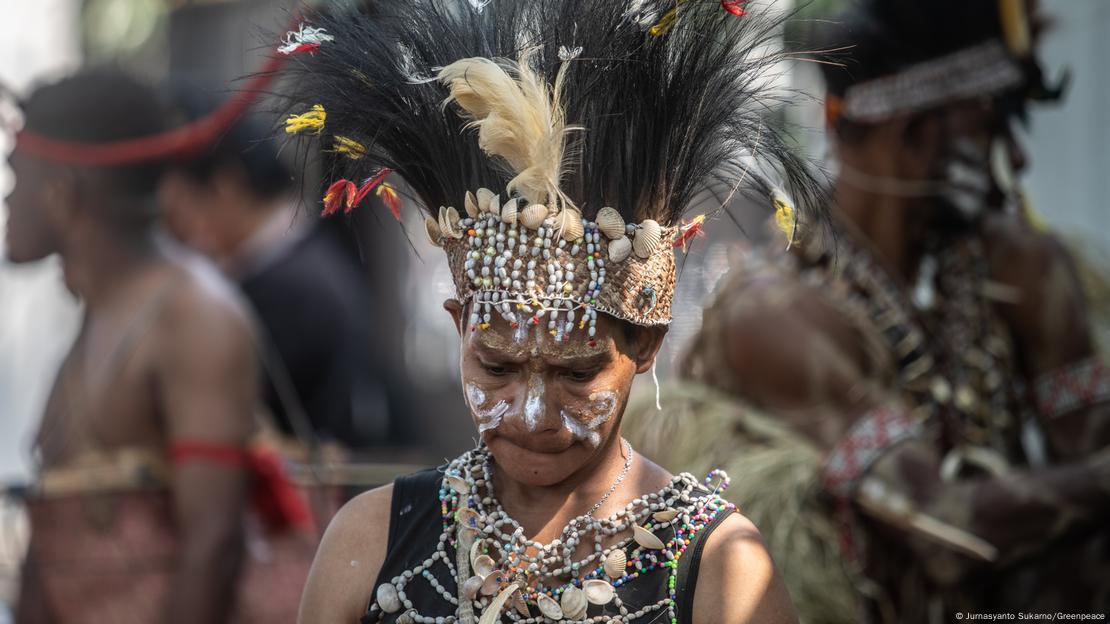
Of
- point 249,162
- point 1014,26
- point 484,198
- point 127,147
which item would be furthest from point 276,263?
point 484,198

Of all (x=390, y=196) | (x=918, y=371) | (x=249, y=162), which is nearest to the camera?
(x=390, y=196)

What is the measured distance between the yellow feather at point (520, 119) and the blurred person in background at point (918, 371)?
1.81 m

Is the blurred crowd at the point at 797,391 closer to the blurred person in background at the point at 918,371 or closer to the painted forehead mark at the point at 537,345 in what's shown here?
the blurred person in background at the point at 918,371

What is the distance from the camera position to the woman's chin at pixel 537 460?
7.48 feet

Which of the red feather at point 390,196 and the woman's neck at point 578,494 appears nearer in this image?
the woman's neck at point 578,494

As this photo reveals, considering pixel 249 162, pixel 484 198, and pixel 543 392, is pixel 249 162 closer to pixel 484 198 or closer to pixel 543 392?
pixel 484 198

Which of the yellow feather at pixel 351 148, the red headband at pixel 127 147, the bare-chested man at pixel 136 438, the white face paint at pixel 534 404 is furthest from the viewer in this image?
the red headband at pixel 127 147

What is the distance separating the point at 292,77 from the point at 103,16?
931 centimetres

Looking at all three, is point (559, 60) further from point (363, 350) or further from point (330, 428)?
point (363, 350)

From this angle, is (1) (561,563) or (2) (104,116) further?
(2) (104,116)

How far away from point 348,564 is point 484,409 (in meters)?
0.42

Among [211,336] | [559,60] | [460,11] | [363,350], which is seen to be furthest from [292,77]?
[363,350]

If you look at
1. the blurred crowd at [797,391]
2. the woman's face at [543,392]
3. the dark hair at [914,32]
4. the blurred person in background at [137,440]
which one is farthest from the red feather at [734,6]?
the blurred person in background at [137,440]

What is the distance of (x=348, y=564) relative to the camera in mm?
2430
